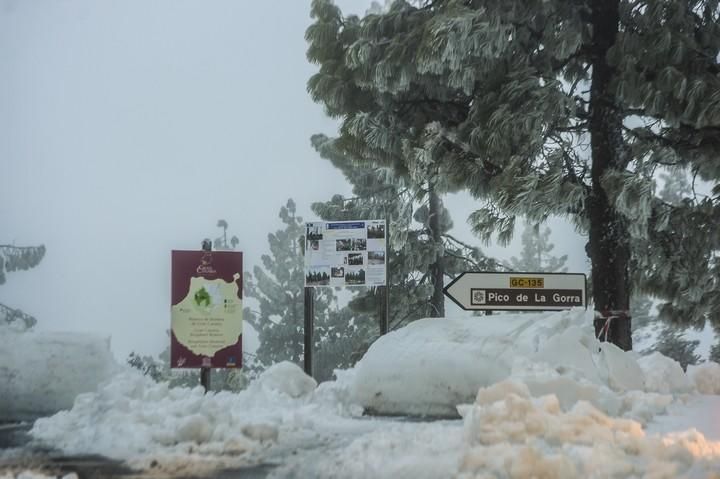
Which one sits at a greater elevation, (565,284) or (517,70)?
(517,70)

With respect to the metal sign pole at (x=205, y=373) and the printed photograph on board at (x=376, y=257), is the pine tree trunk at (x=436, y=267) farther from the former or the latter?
the metal sign pole at (x=205, y=373)

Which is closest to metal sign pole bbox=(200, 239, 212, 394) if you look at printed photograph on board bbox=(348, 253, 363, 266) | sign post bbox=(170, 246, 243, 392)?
sign post bbox=(170, 246, 243, 392)

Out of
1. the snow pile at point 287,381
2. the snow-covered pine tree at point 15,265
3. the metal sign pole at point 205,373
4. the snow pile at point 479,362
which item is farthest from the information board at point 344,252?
the snow-covered pine tree at point 15,265

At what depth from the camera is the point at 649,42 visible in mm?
6270

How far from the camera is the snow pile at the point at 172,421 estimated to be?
405 centimetres

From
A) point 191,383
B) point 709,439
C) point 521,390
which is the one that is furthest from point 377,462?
point 191,383

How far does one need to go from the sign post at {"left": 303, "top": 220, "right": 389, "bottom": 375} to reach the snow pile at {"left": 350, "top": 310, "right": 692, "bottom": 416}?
52.1 inches

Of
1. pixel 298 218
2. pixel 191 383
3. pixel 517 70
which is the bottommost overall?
pixel 191 383

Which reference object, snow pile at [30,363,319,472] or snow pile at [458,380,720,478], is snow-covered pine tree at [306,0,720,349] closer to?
snow pile at [30,363,319,472]

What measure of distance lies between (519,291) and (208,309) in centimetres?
258

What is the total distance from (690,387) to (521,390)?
7.11 ft

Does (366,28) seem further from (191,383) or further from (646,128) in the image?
(191,383)

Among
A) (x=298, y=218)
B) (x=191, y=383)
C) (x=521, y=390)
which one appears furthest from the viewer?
(x=191, y=383)

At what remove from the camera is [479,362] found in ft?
16.8
